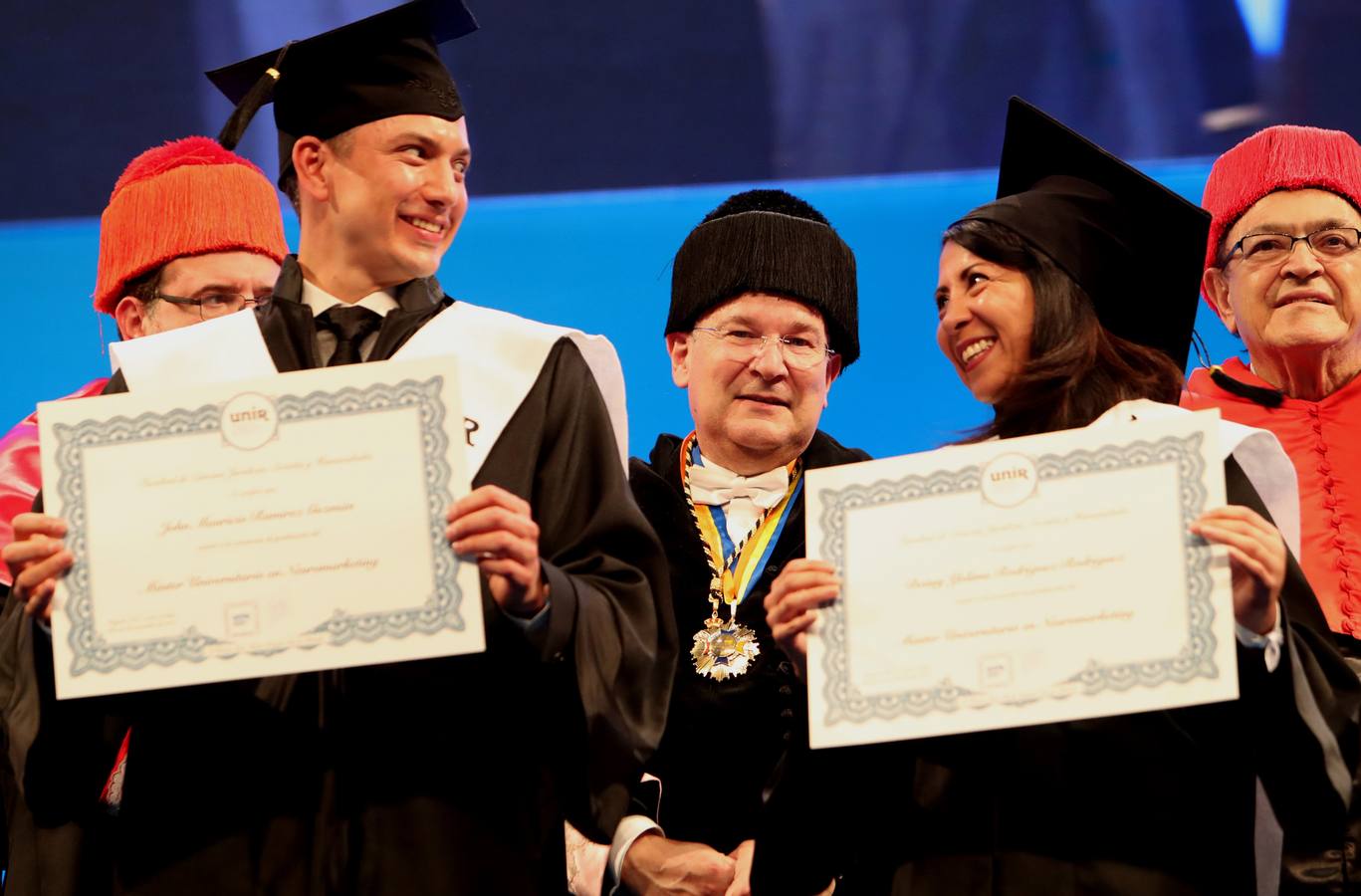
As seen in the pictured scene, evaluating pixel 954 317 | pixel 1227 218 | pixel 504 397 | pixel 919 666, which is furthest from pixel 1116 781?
pixel 1227 218

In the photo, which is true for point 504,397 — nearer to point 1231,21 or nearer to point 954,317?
point 954,317

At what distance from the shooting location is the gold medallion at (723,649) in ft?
10.9

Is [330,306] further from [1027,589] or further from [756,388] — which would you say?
[1027,589]

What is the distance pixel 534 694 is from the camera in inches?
105

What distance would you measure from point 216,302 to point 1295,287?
2.50 meters

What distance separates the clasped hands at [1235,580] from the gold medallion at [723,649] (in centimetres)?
71

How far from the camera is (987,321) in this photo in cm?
302

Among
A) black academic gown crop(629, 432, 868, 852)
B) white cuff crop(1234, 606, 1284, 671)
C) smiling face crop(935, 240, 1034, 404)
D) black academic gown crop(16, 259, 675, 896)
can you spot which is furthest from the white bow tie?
white cuff crop(1234, 606, 1284, 671)

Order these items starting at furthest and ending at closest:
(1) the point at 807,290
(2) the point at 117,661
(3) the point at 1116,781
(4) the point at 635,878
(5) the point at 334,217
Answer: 1. (1) the point at 807,290
2. (4) the point at 635,878
3. (5) the point at 334,217
4. (3) the point at 1116,781
5. (2) the point at 117,661

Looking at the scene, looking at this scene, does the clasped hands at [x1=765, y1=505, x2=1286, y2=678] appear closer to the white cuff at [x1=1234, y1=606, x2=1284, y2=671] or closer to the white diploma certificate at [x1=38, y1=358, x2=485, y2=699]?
the white cuff at [x1=1234, y1=606, x2=1284, y2=671]

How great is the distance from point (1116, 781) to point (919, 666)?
0.44 metres

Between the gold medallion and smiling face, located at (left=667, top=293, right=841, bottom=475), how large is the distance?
16.1 inches

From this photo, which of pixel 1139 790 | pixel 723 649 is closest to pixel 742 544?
pixel 723 649

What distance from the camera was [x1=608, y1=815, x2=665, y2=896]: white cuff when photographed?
10.4ft
